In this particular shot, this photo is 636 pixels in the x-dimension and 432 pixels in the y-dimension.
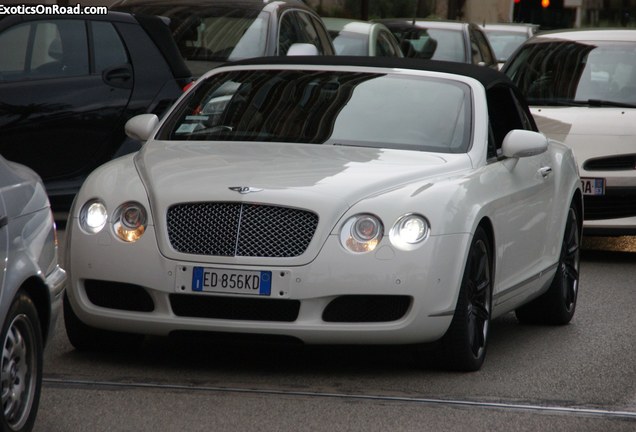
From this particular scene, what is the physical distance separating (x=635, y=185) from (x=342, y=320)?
5767mm

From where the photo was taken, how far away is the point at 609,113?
43.1 feet

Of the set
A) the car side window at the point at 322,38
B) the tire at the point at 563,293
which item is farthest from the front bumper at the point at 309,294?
the car side window at the point at 322,38

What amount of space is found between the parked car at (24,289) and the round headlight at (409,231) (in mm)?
1609

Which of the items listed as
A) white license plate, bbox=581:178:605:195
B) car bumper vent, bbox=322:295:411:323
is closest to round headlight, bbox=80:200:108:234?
car bumper vent, bbox=322:295:411:323

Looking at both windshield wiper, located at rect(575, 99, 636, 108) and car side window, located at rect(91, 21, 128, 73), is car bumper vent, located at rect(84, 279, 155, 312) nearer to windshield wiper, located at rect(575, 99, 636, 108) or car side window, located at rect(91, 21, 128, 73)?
car side window, located at rect(91, 21, 128, 73)

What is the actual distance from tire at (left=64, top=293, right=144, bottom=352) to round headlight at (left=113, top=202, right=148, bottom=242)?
0.49 m

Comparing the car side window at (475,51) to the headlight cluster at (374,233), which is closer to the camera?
the headlight cluster at (374,233)

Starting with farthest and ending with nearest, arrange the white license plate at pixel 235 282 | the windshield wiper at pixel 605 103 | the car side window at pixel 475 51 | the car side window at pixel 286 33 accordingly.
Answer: the car side window at pixel 475 51 → the car side window at pixel 286 33 → the windshield wiper at pixel 605 103 → the white license plate at pixel 235 282

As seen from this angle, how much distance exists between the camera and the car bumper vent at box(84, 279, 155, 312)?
7543 mm

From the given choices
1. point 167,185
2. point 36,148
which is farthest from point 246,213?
point 36,148

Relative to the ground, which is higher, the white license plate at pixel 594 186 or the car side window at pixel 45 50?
the car side window at pixel 45 50

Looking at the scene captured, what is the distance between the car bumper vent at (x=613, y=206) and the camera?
12.7 metres

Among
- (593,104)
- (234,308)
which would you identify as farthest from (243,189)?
(593,104)

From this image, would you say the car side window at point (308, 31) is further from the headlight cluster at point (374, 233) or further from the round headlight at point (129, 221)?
the headlight cluster at point (374, 233)
